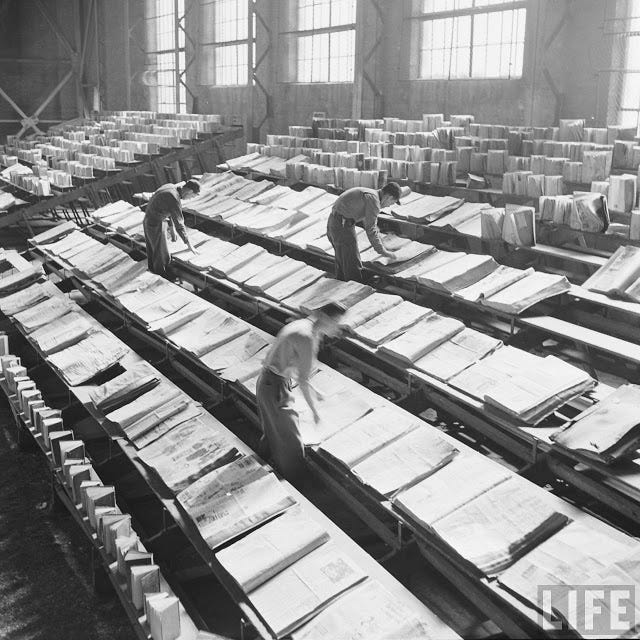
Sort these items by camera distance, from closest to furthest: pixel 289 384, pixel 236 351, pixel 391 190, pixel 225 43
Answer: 1. pixel 289 384
2. pixel 236 351
3. pixel 391 190
4. pixel 225 43

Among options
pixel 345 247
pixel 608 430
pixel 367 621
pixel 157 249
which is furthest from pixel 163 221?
pixel 367 621

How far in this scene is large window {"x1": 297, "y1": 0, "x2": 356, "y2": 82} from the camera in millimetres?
18141

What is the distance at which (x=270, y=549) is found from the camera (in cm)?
549

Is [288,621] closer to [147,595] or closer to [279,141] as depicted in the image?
[147,595]

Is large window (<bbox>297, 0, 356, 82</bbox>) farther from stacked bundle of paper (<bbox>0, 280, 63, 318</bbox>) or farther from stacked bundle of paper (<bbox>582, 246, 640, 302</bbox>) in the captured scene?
stacked bundle of paper (<bbox>582, 246, 640, 302</bbox>)

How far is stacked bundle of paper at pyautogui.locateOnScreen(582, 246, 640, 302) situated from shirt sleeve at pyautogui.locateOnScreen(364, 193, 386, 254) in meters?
2.41

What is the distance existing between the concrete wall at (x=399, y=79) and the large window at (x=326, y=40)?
13.5 inches

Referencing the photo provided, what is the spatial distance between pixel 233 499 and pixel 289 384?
3.48ft

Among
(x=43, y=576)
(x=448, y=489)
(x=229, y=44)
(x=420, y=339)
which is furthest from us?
(x=229, y=44)

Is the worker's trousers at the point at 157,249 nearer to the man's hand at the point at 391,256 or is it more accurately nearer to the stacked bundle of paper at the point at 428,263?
the man's hand at the point at 391,256

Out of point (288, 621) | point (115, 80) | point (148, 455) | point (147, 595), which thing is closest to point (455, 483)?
point (288, 621)

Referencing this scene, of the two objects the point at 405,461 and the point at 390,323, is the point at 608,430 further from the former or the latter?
the point at 390,323

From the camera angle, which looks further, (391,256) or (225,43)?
(225,43)

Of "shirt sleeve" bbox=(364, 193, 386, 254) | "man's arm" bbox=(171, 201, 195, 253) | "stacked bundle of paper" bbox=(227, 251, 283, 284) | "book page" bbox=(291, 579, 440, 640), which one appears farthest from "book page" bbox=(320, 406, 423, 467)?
"man's arm" bbox=(171, 201, 195, 253)
